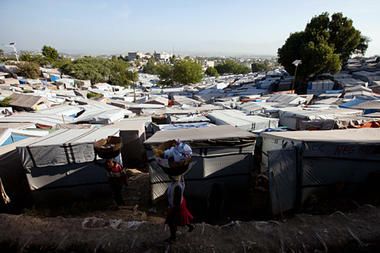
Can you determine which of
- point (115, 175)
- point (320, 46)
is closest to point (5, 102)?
point (115, 175)

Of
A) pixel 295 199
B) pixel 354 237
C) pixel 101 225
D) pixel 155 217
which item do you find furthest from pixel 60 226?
pixel 354 237

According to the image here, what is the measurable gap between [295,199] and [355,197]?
142 centimetres

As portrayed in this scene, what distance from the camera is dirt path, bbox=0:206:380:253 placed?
13.0ft

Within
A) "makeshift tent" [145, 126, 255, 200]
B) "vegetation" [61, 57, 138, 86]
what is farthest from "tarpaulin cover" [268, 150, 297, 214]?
"vegetation" [61, 57, 138, 86]

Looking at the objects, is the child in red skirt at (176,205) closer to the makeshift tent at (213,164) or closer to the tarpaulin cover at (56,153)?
the makeshift tent at (213,164)

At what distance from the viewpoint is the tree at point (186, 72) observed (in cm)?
4600

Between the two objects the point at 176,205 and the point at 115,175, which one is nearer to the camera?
the point at 176,205

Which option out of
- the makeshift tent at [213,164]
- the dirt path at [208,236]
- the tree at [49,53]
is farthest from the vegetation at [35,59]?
the makeshift tent at [213,164]

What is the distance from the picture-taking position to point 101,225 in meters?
4.74

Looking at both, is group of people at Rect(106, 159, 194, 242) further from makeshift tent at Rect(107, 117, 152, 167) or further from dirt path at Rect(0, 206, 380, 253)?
makeshift tent at Rect(107, 117, 152, 167)

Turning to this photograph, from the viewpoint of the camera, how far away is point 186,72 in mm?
46062

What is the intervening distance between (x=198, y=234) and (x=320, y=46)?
28810 millimetres

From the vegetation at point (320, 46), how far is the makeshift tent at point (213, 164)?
26028 millimetres

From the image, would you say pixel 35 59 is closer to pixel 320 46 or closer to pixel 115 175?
pixel 320 46
